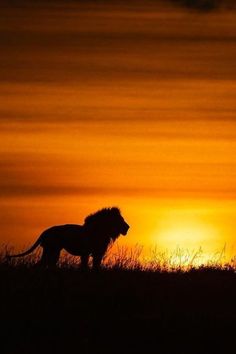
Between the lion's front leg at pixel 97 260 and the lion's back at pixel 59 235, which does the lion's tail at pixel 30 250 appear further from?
the lion's front leg at pixel 97 260

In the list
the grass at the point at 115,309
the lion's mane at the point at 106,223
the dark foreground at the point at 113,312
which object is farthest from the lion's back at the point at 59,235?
the dark foreground at the point at 113,312

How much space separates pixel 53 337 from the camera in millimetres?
12977

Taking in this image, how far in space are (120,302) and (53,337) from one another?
1575 mm

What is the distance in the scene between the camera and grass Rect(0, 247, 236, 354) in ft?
42.2

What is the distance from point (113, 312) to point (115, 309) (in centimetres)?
13

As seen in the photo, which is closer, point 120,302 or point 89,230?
point 120,302

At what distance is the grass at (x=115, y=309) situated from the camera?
1286 centimetres

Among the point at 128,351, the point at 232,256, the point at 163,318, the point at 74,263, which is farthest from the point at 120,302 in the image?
the point at 232,256

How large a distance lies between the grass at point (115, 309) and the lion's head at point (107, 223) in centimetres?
70

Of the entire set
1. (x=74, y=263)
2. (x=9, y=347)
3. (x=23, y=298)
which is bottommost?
(x=9, y=347)

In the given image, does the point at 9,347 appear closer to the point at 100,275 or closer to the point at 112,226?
the point at 100,275

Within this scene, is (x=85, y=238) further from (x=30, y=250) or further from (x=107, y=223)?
(x=30, y=250)

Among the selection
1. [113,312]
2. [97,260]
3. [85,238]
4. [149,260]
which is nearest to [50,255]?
[85,238]

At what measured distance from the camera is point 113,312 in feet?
46.0
